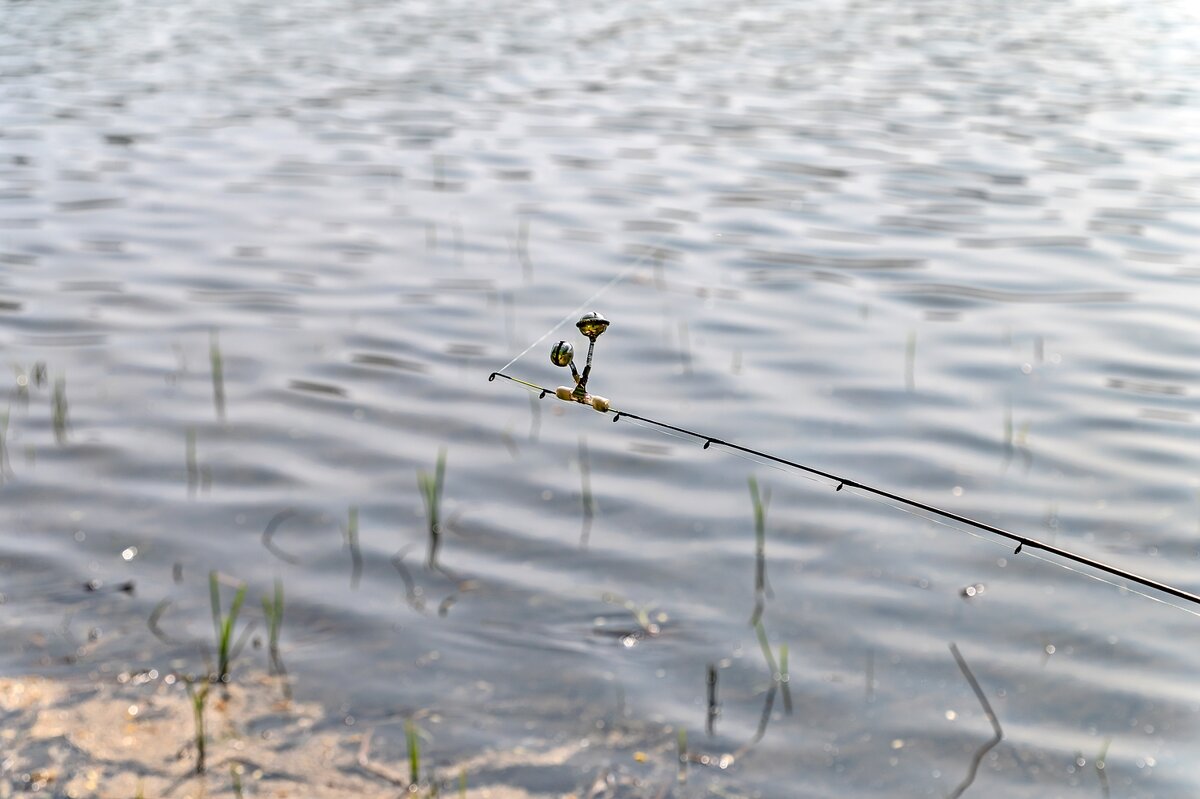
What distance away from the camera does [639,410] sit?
8.15 meters

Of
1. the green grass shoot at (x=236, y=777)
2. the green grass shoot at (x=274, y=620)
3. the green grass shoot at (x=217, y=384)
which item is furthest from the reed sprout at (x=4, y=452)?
the green grass shoot at (x=236, y=777)

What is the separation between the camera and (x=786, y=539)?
6.84 m

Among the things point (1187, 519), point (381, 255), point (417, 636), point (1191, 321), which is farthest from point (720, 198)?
point (417, 636)

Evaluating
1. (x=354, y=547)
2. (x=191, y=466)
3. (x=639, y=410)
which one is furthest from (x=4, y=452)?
(x=639, y=410)

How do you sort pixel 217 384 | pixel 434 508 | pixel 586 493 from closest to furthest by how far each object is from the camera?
pixel 434 508 < pixel 586 493 < pixel 217 384

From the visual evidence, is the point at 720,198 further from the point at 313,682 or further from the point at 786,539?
the point at 313,682

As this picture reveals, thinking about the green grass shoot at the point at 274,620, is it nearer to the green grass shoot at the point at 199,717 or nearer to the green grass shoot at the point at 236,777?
the green grass shoot at the point at 199,717

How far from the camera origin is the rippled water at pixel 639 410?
572 centimetres

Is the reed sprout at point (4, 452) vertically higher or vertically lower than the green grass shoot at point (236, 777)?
higher

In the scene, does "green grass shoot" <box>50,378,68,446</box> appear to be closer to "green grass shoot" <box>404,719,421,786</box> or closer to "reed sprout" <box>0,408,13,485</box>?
"reed sprout" <box>0,408,13,485</box>

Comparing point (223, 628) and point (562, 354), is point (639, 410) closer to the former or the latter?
point (223, 628)

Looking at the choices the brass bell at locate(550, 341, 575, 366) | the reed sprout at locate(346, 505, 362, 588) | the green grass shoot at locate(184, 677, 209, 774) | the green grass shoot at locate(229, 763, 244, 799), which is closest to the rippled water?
the reed sprout at locate(346, 505, 362, 588)

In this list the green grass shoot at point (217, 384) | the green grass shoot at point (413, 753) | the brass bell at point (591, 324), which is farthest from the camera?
the green grass shoot at point (217, 384)

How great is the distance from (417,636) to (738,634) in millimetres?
1477
